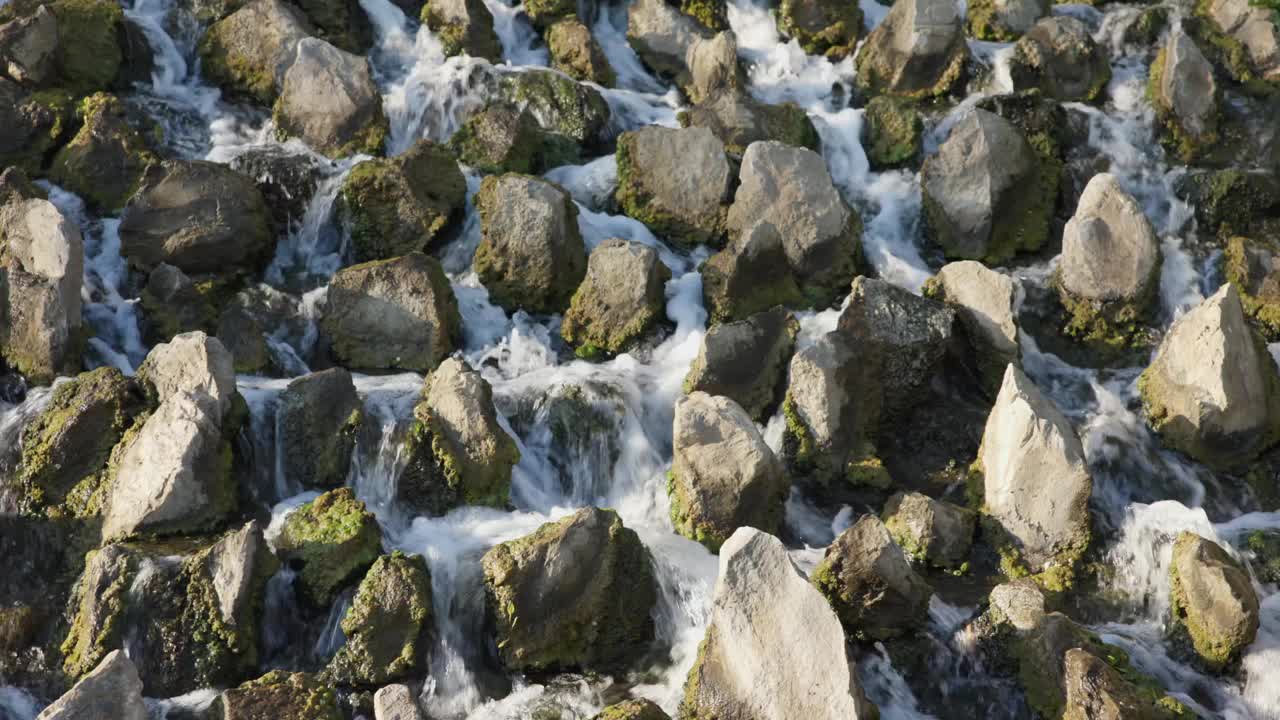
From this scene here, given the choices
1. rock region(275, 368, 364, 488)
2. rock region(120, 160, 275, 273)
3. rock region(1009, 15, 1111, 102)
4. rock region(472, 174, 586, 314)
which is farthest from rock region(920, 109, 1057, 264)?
rock region(120, 160, 275, 273)

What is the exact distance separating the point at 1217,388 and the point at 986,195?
120 inches

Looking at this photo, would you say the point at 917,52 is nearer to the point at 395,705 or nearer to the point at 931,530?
the point at 931,530

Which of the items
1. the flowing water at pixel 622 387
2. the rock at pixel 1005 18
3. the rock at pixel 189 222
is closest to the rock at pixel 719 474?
the flowing water at pixel 622 387

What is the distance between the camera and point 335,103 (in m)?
13.1

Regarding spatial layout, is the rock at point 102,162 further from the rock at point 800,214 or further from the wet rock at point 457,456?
→ the rock at point 800,214

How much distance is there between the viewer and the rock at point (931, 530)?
899 cm

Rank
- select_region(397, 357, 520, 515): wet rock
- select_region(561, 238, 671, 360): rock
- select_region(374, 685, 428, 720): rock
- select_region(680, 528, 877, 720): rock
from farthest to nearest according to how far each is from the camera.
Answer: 1. select_region(561, 238, 671, 360): rock
2. select_region(397, 357, 520, 515): wet rock
3. select_region(374, 685, 428, 720): rock
4. select_region(680, 528, 877, 720): rock

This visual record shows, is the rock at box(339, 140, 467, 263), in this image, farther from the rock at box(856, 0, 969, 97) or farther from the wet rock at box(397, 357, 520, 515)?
the rock at box(856, 0, 969, 97)

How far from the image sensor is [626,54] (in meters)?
15.4

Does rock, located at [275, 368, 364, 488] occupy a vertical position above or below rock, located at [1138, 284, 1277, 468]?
below

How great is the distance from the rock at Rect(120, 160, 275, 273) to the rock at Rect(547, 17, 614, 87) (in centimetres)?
428

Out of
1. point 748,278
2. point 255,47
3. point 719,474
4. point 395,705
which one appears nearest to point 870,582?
point 719,474

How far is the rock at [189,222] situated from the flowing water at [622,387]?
1.19 feet

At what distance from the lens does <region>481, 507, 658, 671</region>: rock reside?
820 cm
